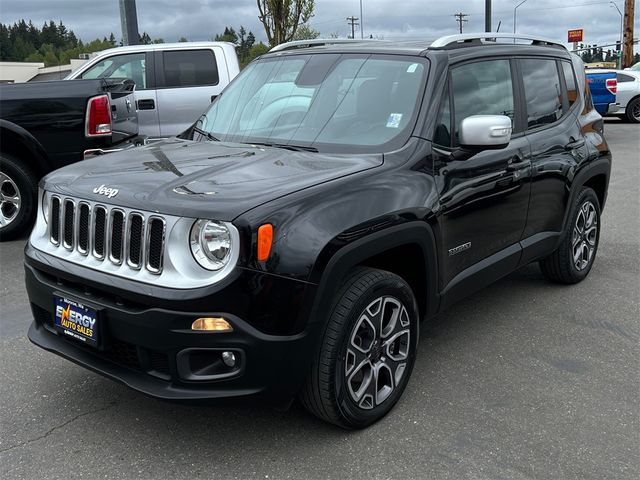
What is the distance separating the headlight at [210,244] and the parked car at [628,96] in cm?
1837

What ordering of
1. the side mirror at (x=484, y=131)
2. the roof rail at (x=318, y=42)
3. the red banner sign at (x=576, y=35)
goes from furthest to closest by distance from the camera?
the red banner sign at (x=576, y=35) → the roof rail at (x=318, y=42) → the side mirror at (x=484, y=131)

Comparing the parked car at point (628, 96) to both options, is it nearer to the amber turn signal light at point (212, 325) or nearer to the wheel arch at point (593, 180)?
the wheel arch at point (593, 180)

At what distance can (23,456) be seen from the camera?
299 centimetres

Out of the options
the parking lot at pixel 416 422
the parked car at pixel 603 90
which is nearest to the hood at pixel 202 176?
the parking lot at pixel 416 422

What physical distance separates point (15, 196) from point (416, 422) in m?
5.09

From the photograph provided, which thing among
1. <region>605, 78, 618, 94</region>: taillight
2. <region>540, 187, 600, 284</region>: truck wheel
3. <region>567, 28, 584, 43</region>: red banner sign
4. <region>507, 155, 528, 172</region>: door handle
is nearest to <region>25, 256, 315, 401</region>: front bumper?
<region>507, 155, 528, 172</region>: door handle

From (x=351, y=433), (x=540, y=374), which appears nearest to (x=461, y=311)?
(x=540, y=374)

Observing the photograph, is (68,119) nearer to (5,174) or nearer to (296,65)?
(5,174)

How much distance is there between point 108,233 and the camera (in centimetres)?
292

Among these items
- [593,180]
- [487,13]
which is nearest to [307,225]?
[593,180]

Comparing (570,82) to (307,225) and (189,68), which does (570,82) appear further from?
(189,68)

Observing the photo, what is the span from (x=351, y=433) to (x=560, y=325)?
205 centimetres

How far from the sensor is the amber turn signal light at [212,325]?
8.68 feet

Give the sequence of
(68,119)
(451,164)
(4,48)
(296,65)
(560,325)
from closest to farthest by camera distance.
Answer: (451,164), (296,65), (560,325), (68,119), (4,48)
